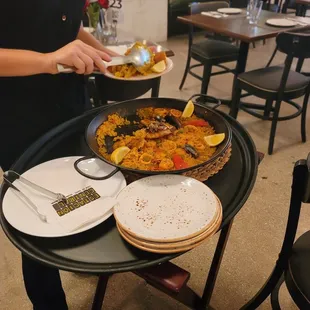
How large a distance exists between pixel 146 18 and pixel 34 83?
402 centimetres

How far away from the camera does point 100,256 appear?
67 cm

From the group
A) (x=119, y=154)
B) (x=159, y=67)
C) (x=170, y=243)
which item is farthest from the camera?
(x=159, y=67)

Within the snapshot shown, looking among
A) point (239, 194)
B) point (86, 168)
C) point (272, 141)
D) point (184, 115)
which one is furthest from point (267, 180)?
point (86, 168)

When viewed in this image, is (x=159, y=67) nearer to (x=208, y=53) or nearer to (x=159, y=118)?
(x=159, y=118)

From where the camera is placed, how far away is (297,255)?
1.02 meters

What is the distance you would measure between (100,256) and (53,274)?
49 cm

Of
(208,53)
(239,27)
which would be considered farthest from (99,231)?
(208,53)

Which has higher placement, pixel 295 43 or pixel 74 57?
pixel 74 57

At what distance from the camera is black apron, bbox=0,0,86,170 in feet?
3.14

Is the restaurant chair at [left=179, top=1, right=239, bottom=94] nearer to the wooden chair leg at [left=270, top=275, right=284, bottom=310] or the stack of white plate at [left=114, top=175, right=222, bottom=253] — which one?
the wooden chair leg at [left=270, top=275, right=284, bottom=310]

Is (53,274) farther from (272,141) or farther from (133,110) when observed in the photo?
(272,141)

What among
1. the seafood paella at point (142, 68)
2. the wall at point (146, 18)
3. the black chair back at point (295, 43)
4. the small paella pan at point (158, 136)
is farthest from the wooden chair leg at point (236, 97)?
the wall at point (146, 18)

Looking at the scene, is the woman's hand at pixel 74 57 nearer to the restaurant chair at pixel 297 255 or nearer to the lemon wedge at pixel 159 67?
the lemon wedge at pixel 159 67

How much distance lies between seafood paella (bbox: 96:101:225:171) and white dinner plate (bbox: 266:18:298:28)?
6.27 feet
